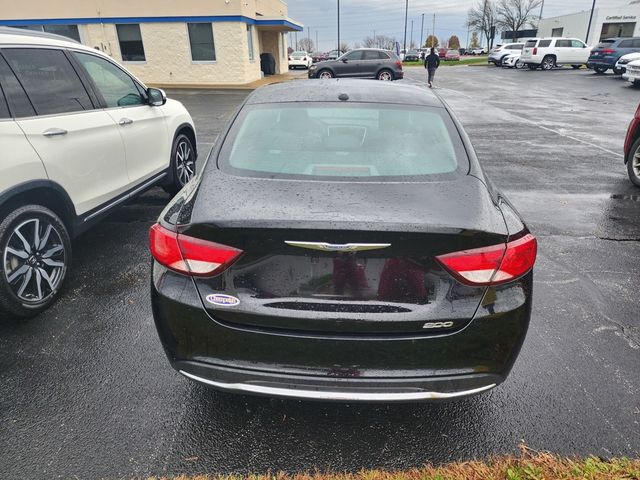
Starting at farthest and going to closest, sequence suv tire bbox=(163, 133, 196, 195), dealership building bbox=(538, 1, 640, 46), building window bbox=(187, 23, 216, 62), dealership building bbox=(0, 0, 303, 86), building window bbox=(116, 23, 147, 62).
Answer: dealership building bbox=(538, 1, 640, 46)
building window bbox=(116, 23, 147, 62)
building window bbox=(187, 23, 216, 62)
dealership building bbox=(0, 0, 303, 86)
suv tire bbox=(163, 133, 196, 195)

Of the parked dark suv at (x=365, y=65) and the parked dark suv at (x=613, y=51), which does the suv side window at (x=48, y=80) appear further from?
the parked dark suv at (x=613, y=51)

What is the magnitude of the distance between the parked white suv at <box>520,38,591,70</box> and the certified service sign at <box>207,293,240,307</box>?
123 feet

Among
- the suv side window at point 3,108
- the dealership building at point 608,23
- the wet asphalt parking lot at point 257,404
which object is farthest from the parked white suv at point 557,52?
the suv side window at point 3,108

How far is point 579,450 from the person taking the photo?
220cm

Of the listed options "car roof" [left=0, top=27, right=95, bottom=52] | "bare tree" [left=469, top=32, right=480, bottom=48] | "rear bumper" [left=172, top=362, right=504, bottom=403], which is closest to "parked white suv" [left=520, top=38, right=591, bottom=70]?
"car roof" [left=0, top=27, right=95, bottom=52]

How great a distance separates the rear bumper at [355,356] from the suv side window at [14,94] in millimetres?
2193

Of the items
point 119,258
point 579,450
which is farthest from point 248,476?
point 119,258

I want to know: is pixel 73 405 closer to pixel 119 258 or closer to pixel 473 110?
pixel 119 258

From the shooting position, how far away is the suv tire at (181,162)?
5.54 meters

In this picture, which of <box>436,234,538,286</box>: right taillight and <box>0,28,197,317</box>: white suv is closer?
<box>436,234,538,286</box>: right taillight

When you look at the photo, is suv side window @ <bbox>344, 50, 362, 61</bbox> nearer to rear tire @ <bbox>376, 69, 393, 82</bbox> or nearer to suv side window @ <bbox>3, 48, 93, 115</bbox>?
rear tire @ <bbox>376, 69, 393, 82</bbox>

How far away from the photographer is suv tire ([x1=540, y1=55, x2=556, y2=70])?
108 ft

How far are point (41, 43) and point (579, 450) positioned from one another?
15.3 feet

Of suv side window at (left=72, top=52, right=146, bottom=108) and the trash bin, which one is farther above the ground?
suv side window at (left=72, top=52, right=146, bottom=108)
